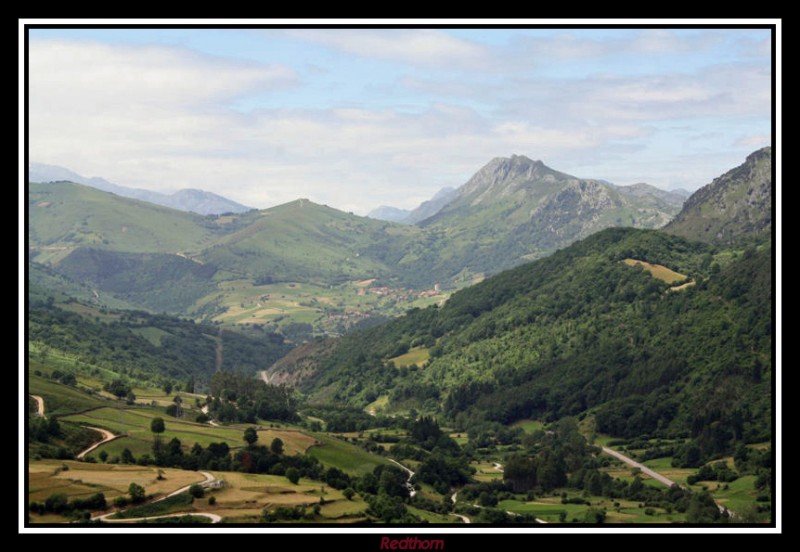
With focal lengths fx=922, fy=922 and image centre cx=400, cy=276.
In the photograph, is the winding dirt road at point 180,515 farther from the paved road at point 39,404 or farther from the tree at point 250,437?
the paved road at point 39,404

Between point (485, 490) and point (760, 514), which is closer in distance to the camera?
point (760, 514)

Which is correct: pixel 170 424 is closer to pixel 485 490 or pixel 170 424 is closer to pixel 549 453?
pixel 485 490

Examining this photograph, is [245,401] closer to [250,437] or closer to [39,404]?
[250,437]

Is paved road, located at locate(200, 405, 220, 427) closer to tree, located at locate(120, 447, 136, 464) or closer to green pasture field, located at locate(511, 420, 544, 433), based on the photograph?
tree, located at locate(120, 447, 136, 464)

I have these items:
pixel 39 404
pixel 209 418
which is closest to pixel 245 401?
pixel 209 418

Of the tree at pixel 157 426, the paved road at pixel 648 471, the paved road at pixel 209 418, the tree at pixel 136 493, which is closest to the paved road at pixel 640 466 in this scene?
the paved road at pixel 648 471

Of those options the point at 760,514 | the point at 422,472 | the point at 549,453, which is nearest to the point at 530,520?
the point at 760,514

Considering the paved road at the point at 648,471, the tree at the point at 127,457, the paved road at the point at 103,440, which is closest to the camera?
the tree at the point at 127,457
